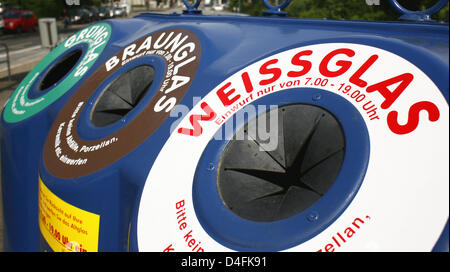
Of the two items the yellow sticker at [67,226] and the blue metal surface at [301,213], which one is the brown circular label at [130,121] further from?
the blue metal surface at [301,213]

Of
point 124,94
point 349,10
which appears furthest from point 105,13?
point 124,94

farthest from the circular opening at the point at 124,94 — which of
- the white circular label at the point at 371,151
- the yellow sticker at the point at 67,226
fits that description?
the white circular label at the point at 371,151

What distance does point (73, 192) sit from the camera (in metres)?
1.80

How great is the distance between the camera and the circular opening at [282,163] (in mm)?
1359

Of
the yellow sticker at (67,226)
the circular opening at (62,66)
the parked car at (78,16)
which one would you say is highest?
the circular opening at (62,66)

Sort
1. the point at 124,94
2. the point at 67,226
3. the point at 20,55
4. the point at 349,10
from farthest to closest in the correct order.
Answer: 1. the point at 20,55
2. the point at 349,10
3. the point at 124,94
4. the point at 67,226

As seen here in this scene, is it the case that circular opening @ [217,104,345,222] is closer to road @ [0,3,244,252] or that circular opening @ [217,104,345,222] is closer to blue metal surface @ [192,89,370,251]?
blue metal surface @ [192,89,370,251]

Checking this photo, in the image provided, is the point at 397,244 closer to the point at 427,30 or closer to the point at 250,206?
the point at 250,206

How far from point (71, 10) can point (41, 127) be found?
25.5 m

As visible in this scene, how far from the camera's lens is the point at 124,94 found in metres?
2.25

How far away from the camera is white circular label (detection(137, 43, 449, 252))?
43.1 inches

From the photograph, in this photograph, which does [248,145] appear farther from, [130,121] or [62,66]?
[62,66]

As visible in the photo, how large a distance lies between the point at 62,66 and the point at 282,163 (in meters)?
2.05

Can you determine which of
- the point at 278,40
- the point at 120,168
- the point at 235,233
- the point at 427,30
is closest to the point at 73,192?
the point at 120,168
